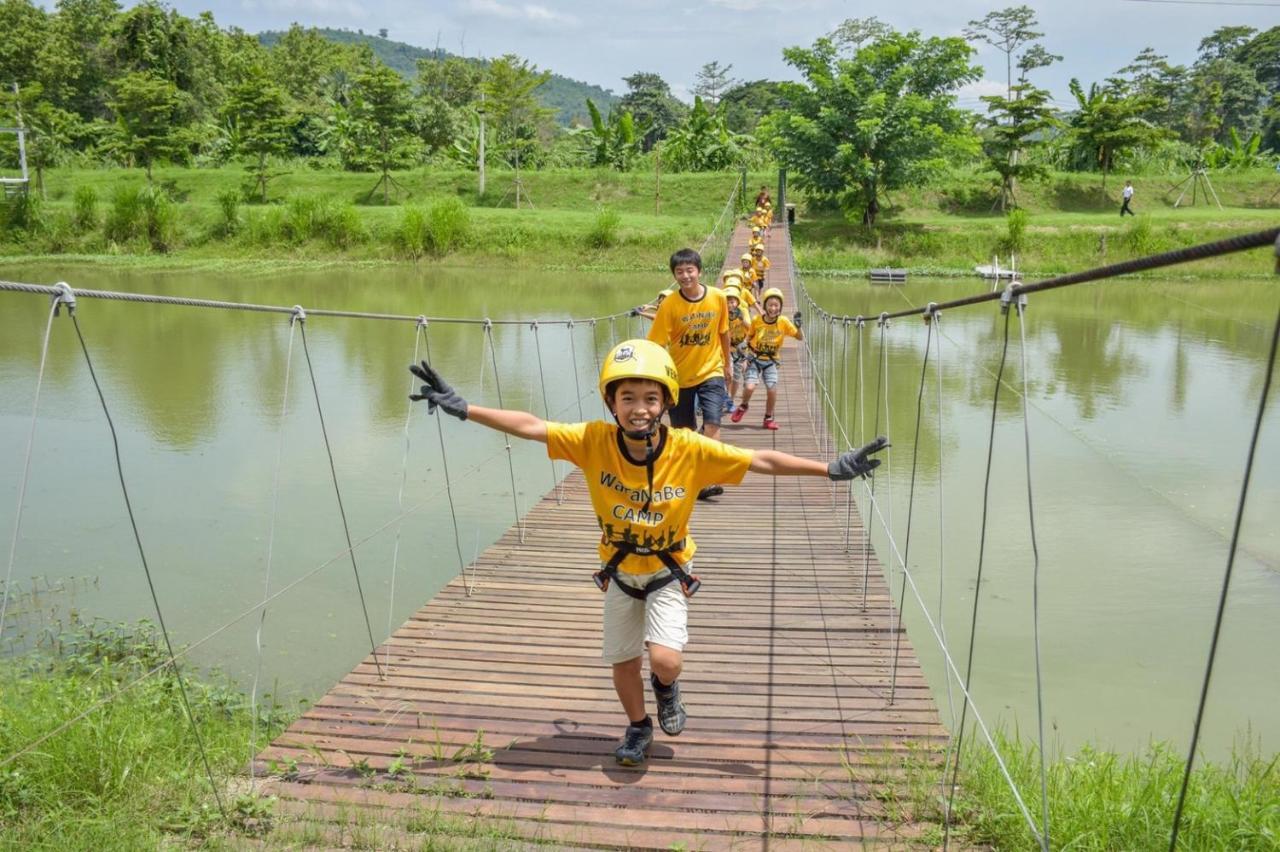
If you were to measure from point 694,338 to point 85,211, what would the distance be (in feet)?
73.7

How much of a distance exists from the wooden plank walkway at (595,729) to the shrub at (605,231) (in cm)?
1879

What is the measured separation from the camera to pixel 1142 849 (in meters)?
2.15

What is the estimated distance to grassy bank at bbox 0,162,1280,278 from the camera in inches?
850

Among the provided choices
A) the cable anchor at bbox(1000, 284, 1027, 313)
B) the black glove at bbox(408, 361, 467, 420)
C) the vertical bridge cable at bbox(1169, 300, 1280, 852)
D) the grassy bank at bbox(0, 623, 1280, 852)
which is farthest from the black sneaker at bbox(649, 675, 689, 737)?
the vertical bridge cable at bbox(1169, 300, 1280, 852)

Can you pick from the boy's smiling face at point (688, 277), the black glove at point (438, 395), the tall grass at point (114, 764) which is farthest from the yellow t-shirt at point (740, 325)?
the black glove at point (438, 395)

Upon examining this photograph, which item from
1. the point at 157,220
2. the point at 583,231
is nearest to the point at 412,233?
the point at 583,231

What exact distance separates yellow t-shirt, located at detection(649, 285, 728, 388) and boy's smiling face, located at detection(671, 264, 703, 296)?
0.13ft

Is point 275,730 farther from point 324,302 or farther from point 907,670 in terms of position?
point 324,302

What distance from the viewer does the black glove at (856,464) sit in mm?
2055

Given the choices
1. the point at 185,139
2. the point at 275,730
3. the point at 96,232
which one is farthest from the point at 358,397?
the point at 185,139

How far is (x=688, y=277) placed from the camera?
4203mm

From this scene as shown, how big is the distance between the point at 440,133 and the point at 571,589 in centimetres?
2800

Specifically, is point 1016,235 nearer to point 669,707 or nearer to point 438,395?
point 669,707

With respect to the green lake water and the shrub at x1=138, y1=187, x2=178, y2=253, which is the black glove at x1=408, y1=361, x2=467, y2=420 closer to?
the green lake water
